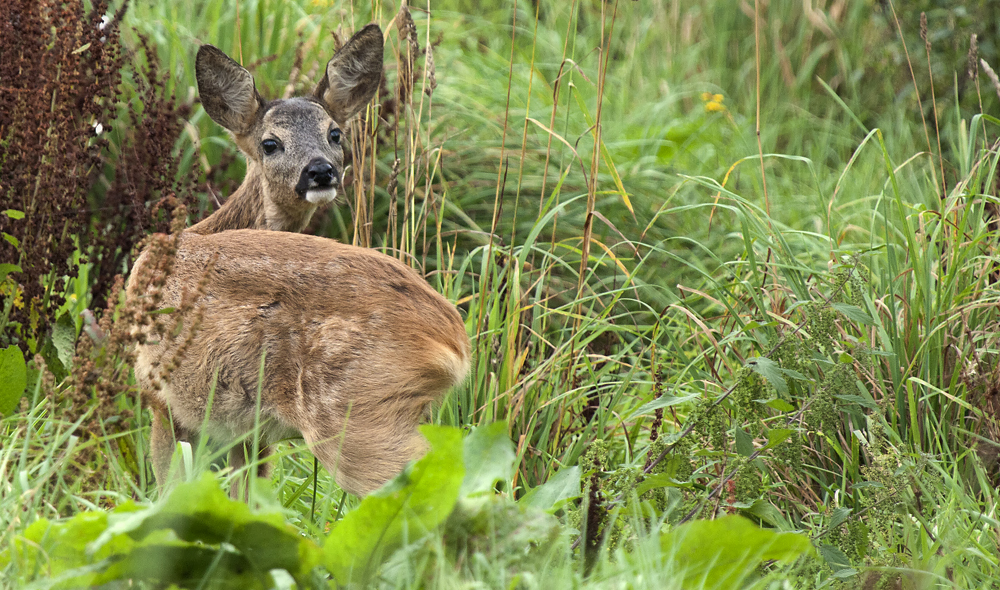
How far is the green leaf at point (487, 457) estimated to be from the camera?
2.43m

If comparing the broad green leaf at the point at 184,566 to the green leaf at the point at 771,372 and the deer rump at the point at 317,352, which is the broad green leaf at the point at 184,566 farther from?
the green leaf at the point at 771,372

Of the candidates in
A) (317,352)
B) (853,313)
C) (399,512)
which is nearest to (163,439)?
(317,352)

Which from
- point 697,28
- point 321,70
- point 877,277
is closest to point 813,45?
point 697,28

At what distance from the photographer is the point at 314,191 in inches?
157

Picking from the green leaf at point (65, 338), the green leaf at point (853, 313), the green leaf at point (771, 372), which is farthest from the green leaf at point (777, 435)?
the green leaf at point (65, 338)

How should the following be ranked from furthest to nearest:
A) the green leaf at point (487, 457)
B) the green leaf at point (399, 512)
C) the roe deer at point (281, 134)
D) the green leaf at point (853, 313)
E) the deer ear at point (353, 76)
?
1. the deer ear at point (353, 76)
2. the roe deer at point (281, 134)
3. the green leaf at point (853, 313)
4. the green leaf at point (487, 457)
5. the green leaf at point (399, 512)

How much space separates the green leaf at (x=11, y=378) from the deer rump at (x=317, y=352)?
42cm

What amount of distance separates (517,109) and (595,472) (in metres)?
4.29

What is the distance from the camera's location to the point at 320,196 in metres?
3.98

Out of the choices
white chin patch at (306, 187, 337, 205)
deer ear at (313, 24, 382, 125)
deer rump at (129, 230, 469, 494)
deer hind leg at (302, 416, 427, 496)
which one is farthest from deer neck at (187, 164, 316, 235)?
deer hind leg at (302, 416, 427, 496)

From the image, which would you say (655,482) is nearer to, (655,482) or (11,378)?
(655,482)

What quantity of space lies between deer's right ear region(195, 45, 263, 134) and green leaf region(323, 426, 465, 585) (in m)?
2.43

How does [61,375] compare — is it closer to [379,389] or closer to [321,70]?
[379,389]

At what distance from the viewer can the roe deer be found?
161 inches
